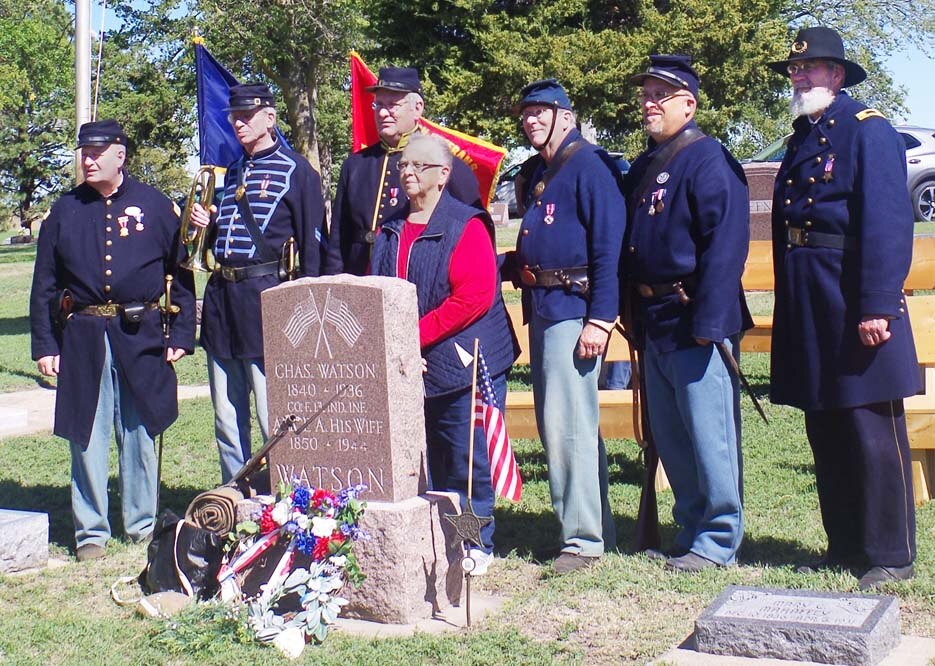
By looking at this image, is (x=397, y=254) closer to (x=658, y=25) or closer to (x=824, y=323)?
(x=824, y=323)

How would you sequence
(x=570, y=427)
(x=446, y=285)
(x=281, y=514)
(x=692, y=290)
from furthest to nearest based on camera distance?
(x=570, y=427) < (x=446, y=285) < (x=692, y=290) < (x=281, y=514)

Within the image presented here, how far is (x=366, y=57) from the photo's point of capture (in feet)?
108

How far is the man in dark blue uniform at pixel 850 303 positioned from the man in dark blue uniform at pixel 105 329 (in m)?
3.12

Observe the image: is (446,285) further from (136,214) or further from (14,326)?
(14,326)

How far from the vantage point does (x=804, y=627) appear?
4.32 m

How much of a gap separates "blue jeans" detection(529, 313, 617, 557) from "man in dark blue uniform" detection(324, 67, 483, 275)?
0.80 m

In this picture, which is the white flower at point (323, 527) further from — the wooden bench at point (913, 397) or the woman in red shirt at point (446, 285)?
the wooden bench at point (913, 397)

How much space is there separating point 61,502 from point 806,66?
505cm

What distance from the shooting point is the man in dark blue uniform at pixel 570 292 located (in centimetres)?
553

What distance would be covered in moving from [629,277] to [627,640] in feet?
5.48

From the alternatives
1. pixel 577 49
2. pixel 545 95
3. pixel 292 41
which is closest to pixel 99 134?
pixel 545 95

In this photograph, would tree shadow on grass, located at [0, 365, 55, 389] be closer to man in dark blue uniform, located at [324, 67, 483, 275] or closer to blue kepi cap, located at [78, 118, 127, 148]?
blue kepi cap, located at [78, 118, 127, 148]

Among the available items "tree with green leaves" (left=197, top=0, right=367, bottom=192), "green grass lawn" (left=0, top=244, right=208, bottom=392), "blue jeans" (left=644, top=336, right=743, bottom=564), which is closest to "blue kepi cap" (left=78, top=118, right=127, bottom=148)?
"blue jeans" (left=644, top=336, right=743, bottom=564)

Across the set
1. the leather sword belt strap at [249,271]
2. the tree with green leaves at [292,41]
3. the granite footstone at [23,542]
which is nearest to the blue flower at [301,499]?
the leather sword belt strap at [249,271]
